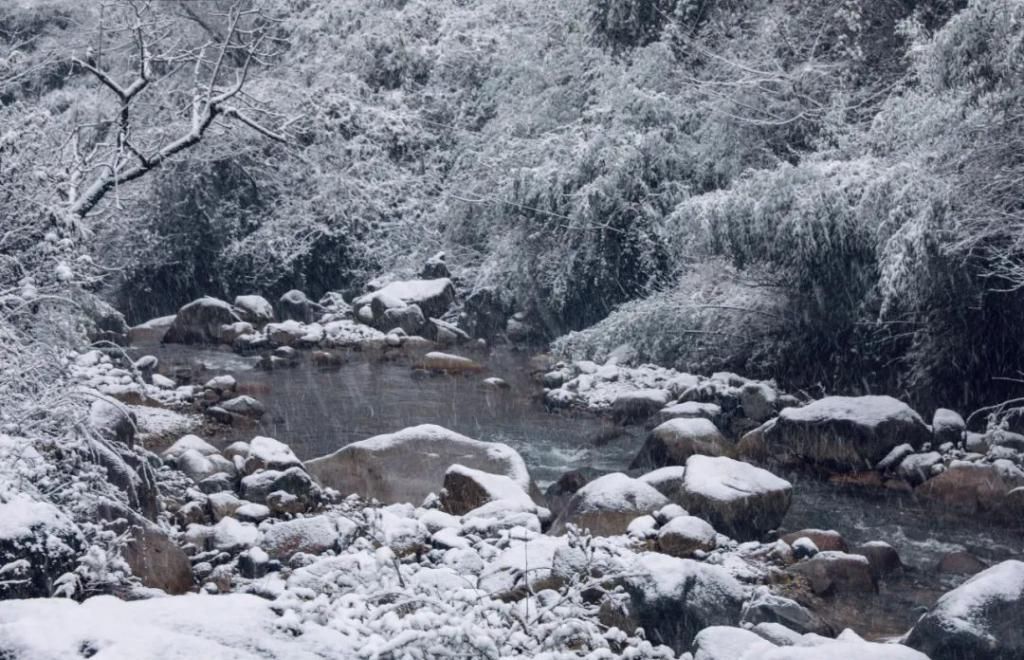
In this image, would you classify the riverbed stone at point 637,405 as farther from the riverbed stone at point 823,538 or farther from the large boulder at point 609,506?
the riverbed stone at point 823,538

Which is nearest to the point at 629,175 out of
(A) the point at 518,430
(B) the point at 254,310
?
(A) the point at 518,430

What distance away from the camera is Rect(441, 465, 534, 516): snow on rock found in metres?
7.27

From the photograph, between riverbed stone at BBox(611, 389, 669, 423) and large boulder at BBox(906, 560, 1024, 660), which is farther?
riverbed stone at BBox(611, 389, 669, 423)

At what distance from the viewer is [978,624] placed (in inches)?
196

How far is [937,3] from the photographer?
36.9ft

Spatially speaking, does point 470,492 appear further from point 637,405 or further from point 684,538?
point 637,405

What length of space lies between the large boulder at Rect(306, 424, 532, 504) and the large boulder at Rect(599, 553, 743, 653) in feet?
8.53

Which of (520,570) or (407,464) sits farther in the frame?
(407,464)

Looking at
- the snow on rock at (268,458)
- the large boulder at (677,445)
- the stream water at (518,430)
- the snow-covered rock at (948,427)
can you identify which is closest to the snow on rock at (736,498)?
the stream water at (518,430)

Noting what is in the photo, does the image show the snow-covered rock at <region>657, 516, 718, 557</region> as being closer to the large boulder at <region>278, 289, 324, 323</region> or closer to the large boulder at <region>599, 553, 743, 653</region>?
the large boulder at <region>599, 553, 743, 653</region>

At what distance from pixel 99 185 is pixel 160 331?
364 inches

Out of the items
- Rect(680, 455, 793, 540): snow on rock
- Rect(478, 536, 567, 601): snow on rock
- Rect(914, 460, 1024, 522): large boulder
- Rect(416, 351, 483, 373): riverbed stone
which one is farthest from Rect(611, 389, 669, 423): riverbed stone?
Rect(478, 536, 567, 601): snow on rock

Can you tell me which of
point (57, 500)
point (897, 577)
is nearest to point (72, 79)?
point (57, 500)

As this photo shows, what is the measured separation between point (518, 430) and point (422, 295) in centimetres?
588
